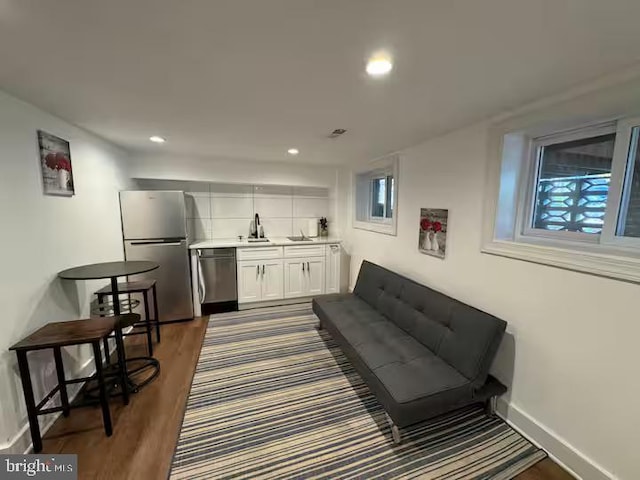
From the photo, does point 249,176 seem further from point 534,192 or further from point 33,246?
point 534,192

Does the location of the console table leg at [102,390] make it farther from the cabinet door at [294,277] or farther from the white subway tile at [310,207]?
the white subway tile at [310,207]

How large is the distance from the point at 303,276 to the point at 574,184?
2984mm

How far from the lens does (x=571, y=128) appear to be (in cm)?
157

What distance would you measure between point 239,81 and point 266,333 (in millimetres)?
2495

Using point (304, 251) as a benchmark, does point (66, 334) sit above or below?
below

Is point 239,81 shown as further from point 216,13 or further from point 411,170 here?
point 411,170

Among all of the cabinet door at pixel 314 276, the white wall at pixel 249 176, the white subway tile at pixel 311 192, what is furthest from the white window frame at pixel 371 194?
the cabinet door at pixel 314 276

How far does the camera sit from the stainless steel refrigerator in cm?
295

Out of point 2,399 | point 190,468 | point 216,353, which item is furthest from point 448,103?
point 2,399

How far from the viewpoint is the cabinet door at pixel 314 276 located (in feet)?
12.6

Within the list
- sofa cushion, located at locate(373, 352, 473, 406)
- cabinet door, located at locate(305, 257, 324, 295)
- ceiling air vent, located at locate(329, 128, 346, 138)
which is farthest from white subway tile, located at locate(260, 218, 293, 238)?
sofa cushion, located at locate(373, 352, 473, 406)

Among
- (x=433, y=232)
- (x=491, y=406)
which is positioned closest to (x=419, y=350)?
(x=491, y=406)

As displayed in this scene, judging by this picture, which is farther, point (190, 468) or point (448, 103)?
point (448, 103)

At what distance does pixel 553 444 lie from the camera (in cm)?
153
